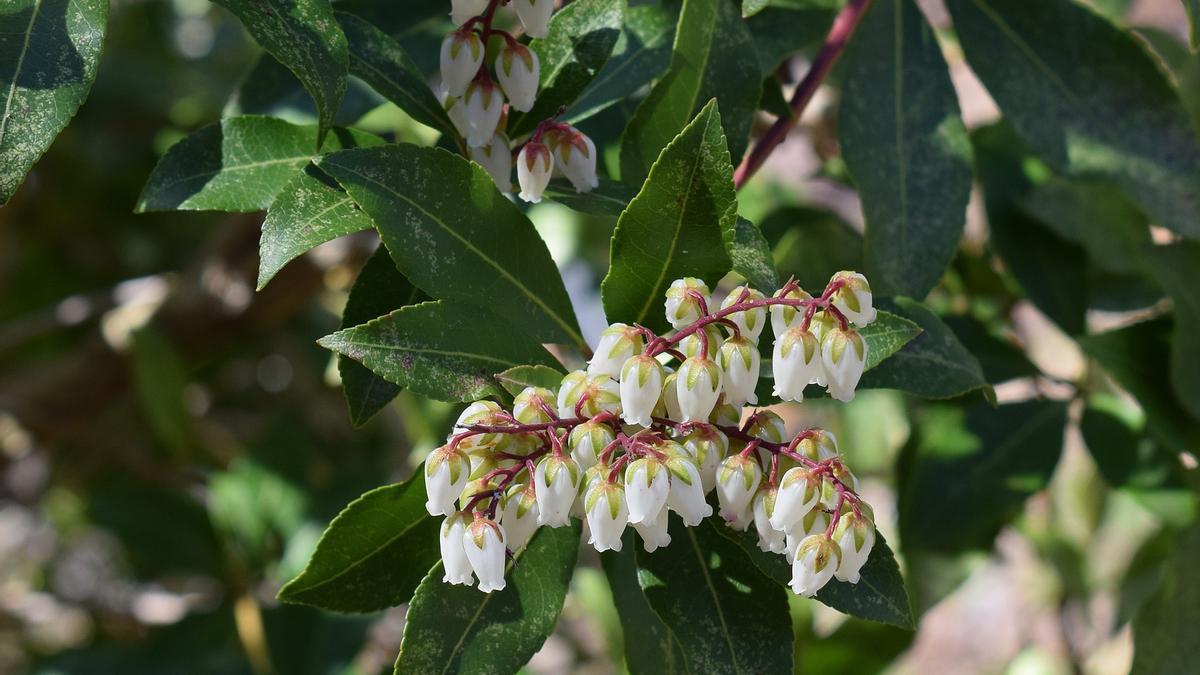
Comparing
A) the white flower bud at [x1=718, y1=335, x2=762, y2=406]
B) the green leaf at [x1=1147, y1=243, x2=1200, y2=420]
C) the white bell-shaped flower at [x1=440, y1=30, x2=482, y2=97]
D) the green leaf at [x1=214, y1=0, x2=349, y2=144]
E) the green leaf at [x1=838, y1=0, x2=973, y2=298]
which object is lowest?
the green leaf at [x1=1147, y1=243, x2=1200, y2=420]

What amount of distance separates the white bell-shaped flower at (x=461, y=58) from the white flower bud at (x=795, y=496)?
1.35 ft

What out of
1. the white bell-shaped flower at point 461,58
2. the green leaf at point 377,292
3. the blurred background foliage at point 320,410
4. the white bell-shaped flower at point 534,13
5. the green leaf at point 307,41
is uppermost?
the green leaf at point 307,41

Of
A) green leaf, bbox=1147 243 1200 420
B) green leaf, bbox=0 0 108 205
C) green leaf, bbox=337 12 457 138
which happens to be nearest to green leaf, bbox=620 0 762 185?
green leaf, bbox=337 12 457 138

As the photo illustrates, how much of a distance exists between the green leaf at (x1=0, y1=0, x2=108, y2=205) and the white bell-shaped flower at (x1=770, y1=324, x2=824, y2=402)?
1.70 feet

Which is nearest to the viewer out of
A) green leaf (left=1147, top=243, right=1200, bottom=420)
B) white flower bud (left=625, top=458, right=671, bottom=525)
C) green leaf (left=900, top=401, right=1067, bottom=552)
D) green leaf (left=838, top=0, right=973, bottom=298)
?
white flower bud (left=625, top=458, right=671, bottom=525)

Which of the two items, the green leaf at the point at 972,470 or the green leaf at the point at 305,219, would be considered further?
the green leaf at the point at 972,470

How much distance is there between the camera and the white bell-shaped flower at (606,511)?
797 mm

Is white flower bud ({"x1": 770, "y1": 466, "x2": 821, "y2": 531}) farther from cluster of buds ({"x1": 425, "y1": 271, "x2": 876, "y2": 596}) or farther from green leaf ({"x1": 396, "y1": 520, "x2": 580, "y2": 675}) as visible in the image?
green leaf ({"x1": 396, "y1": 520, "x2": 580, "y2": 675})

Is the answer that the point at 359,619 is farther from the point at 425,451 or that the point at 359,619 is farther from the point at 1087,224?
the point at 1087,224

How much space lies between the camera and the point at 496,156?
1.02 meters

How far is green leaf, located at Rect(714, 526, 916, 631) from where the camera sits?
91 cm

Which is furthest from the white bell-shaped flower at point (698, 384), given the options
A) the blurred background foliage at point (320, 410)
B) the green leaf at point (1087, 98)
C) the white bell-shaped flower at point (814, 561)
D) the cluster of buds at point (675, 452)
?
the green leaf at point (1087, 98)

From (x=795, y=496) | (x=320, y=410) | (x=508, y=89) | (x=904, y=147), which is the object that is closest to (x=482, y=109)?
(x=508, y=89)

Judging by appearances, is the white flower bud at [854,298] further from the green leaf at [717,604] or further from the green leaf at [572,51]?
the green leaf at [572,51]
